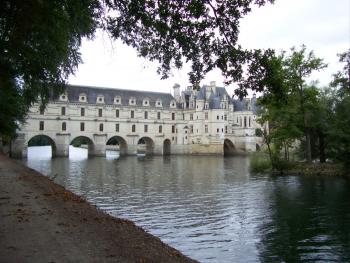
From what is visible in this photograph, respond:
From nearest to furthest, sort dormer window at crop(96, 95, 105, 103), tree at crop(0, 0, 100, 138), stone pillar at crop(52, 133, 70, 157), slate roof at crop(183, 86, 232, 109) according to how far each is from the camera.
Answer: tree at crop(0, 0, 100, 138) < stone pillar at crop(52, 133, 70, 157) < dormer window at crop(96, 95, 105, 103) < slate roof at crop(183, 86, 232, 109)

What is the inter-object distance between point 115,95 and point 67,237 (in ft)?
247

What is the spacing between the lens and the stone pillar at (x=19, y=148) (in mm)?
63688

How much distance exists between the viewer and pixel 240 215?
17266 millimetres

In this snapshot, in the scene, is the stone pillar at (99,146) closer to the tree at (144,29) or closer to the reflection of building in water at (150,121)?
the reflection of building in water at (150,121)

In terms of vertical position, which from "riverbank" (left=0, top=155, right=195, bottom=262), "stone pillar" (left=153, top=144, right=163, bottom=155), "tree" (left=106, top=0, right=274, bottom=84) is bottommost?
"riverbank" (left=0, top=155, right=195, bottom=262)

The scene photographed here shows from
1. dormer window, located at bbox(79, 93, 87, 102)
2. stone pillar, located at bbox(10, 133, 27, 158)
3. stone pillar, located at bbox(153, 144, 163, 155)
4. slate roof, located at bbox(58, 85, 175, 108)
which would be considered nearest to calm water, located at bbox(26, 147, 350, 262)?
stone pillar, located at bbox(10, 133, 27, 158)

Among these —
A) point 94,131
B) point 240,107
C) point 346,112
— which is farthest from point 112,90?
point 346,112

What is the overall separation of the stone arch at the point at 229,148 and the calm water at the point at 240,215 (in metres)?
63.5

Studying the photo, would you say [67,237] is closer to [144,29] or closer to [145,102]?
[144,29]

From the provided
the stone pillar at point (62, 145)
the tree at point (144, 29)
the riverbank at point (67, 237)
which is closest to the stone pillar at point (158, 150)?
the stone pillar at point (62, 145)

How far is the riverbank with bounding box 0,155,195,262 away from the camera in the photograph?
323 inches

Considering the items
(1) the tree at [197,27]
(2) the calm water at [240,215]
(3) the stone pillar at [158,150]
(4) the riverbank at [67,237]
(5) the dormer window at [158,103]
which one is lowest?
(2) the calm water at [240,215]

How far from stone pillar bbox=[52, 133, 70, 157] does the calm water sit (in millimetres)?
43329

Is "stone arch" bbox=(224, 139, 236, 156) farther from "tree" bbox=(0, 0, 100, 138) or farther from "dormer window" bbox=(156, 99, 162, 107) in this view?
"tree" bbox=(0, 0, 100, 138)
